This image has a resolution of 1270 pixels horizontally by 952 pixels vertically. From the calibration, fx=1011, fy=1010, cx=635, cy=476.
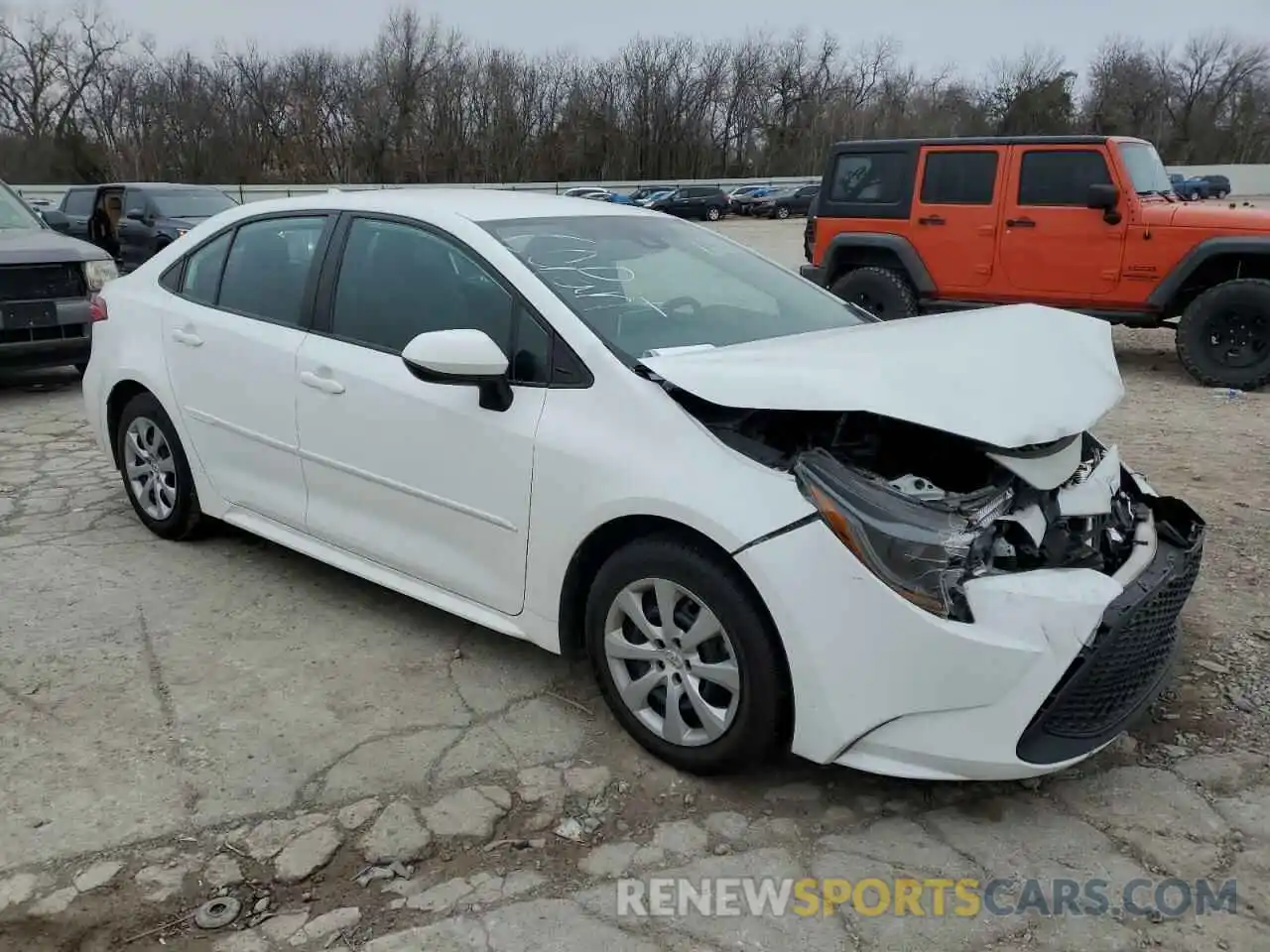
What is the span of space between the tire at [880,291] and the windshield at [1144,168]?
6.73ft

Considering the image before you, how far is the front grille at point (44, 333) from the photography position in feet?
25.5

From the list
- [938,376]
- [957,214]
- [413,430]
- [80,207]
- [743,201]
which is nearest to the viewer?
[938,376]

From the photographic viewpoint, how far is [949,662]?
2.41m

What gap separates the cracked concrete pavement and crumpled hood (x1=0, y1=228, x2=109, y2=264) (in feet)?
16.1

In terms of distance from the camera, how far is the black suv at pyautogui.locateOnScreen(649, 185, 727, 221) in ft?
133

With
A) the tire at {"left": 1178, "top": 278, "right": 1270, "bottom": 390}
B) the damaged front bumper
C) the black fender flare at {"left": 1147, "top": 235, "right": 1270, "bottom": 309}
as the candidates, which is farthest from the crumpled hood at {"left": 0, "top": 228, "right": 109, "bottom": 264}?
the tire at {"left": 1178, "top": 278, "right": 1270, "bottom": 390}

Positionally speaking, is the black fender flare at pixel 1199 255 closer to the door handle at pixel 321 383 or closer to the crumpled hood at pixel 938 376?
the crumpled hood at pixel 938 376

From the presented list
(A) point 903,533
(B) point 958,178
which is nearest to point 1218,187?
(B) point 958,178

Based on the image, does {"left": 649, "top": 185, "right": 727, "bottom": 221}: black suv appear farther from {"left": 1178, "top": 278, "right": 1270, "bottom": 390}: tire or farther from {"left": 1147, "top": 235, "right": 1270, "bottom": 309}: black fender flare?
{"left": 1178, "top": 278, "right": 1270, "bottom": 390}: tire

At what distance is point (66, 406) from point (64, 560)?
3.94 m

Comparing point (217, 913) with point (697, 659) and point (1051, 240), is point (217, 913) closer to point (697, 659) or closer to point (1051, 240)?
point (697, 659)

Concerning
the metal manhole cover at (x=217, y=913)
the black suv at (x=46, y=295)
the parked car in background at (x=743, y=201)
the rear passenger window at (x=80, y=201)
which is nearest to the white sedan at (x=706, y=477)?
the metal manhole cover at (x=217, y=913)

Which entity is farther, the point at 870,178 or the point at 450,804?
the point at 870,178

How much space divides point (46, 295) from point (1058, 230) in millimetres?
8272
